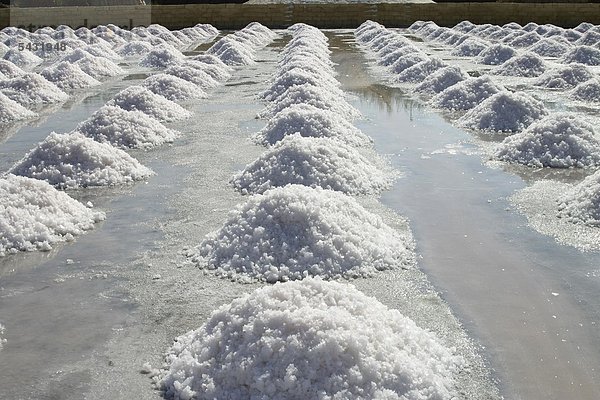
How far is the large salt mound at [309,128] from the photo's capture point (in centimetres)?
759

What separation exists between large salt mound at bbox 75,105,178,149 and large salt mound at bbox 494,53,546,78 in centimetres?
762

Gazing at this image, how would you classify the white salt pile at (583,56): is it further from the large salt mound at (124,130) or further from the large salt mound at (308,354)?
the large salt mound at (308,354)

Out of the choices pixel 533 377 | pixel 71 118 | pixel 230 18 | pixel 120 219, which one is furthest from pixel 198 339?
pixel 230 18

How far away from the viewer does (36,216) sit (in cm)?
501

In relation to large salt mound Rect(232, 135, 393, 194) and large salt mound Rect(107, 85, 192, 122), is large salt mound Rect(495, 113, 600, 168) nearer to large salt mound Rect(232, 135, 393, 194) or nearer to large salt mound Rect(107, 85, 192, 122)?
large salt mound Rect(232, 135, 393, 194)

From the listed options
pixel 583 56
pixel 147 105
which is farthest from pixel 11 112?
pixel 583 56

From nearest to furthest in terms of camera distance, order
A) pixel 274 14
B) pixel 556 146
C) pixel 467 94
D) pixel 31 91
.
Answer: pixel 556 146 < pixel 467 94 < pixel 31 91 < pixel 274 14

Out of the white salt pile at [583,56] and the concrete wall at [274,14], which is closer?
the white salt pile at [583,56]

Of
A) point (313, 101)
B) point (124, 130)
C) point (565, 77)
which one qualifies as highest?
point (565, 77)

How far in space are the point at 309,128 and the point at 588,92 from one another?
195 inches

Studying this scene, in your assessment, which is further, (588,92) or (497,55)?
(497,55)

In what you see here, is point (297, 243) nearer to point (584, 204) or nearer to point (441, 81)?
point (584, 204)

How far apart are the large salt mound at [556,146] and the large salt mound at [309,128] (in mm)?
1491

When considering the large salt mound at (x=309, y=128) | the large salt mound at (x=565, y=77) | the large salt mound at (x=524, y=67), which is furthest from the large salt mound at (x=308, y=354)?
the large salt mound at (x=524, y=67)
